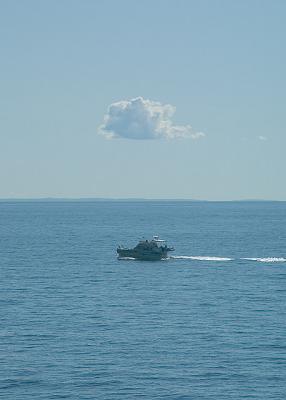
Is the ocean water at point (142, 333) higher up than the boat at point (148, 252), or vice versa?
the boat at point (148, 252)

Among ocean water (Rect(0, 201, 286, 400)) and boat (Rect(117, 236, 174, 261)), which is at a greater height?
boat (Rect(117, 236, 174, 261))

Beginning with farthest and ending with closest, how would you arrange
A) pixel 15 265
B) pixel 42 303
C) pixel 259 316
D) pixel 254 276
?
pixel 15 265, pixel 254 276, pixel 42 303, pixel 259 316

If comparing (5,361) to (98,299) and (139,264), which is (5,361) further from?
(139,264)

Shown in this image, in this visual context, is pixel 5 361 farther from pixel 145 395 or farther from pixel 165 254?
pixel 165 254

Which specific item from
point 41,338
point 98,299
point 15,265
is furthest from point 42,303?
point 15,265

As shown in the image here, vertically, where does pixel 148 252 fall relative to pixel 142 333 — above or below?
above

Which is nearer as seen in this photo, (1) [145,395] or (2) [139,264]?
(1) [145,395]

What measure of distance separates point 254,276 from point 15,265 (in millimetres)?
48286

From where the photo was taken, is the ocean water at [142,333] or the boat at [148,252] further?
the boat at [148,252]

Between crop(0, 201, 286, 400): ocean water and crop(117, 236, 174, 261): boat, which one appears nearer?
crop(0, 201, 286, 400): ocean water

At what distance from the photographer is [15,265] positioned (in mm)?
155000

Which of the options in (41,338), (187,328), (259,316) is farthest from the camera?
(259,316)

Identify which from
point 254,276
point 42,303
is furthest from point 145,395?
point 254,276

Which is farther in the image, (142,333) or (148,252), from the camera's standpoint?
(148,252)
